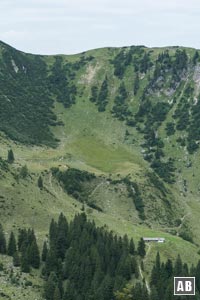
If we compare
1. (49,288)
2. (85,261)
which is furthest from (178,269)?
(49,288)

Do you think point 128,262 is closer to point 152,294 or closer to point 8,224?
point 152,294

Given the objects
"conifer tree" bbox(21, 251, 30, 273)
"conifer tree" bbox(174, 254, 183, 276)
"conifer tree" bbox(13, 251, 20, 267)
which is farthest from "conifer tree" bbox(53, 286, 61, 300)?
"conifer tree" bbox(174, 254, 183, 276)

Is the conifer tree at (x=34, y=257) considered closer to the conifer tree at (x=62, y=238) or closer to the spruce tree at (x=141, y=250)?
the conifer tree at (x=62, y=238)

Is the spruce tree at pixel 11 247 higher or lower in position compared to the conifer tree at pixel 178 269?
higher

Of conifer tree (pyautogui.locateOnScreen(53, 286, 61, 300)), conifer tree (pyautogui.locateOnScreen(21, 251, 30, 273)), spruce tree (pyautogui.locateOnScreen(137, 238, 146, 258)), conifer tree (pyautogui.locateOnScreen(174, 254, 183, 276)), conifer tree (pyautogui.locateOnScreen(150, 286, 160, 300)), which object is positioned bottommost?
conifer tree (pyautogui.locateOnScreen(53, 286, 61, 300))

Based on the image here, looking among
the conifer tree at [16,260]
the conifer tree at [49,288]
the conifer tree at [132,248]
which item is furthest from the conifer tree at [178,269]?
the conifer tree at [16,260]

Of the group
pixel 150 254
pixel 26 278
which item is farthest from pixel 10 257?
pixel 150 254

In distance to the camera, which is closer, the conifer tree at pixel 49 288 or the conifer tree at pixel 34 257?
the conifer tree at pixel 49 288

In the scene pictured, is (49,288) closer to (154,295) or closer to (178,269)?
(154,295)

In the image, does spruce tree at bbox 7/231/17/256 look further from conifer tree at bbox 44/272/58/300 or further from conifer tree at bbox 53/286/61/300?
conifer tree at bbox 53/286/61/300

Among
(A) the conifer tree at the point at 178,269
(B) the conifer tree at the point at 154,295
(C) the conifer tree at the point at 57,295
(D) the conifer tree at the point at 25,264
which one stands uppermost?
(A) the conifer tree at the point at 178,269

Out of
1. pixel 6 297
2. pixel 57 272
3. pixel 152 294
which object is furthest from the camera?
pixel 57 272

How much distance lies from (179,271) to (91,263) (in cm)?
2704

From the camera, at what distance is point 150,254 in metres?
182
